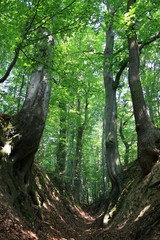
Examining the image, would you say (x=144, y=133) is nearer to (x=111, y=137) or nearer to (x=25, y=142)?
(x=111, y=137)

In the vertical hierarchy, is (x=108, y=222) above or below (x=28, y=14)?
below

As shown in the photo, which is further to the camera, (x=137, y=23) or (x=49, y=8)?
(x=137, y=23)

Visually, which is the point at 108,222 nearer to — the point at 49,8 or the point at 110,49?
the point at 49,8

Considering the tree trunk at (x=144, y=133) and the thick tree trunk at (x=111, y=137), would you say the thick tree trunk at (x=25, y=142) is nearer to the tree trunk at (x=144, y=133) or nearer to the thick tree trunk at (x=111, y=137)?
the tree trunk at (x=144, y=133)

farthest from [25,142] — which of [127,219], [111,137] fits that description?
[111,137]

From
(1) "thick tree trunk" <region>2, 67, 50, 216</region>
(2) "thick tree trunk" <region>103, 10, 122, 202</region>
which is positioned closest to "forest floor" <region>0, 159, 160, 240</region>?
(2) "thick tree trunk" <region>103, 10, 122, 202</region>

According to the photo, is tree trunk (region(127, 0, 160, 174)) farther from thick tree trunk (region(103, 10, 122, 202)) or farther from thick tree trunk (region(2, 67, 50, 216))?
thick tree trunk (region(2, 67, 50, 216))

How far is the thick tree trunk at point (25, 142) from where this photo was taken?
5.88 m

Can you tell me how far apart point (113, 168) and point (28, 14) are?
7743 mm

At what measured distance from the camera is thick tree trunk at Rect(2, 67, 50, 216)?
5.88 m

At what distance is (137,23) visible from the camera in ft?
25.8

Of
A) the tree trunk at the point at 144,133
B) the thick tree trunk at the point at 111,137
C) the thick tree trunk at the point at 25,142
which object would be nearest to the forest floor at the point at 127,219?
the tree trunk at the point at 144,133

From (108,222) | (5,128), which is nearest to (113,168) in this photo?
(108,222)

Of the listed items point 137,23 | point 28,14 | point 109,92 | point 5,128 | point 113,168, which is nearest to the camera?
point 28,14
